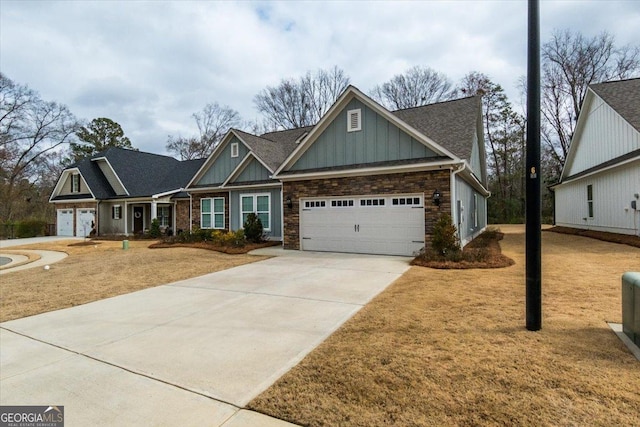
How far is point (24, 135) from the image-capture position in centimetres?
3200

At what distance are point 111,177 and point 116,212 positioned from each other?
268cm

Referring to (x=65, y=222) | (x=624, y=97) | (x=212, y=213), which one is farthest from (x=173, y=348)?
(x=65, y=222)

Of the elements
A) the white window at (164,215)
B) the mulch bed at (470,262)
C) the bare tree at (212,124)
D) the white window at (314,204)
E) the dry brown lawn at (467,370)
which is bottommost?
the dry brown lawn at (467,370)

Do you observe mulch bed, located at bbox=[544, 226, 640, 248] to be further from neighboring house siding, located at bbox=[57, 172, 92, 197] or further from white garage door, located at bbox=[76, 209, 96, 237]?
neighboring house siding, located at bbox=[57, 172, 92, 197]

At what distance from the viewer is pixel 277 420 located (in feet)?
8.20

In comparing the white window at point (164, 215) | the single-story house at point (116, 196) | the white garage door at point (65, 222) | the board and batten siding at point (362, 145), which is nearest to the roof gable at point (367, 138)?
the board and batten siding at point (362, 145)

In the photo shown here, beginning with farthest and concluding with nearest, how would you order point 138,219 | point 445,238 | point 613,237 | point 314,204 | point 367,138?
point 138,219 < point 613,237 < point 314,204 < point 367,138 < point 445,238

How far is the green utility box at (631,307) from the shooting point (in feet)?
11.3

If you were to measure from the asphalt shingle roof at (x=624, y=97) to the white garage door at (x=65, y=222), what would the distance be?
1292 inches

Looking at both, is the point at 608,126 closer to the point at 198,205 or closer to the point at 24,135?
the point at 198,205

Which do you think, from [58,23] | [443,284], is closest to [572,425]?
[443,284]

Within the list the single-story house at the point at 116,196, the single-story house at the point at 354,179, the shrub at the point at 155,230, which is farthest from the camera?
the single-story house at the point at 116,196

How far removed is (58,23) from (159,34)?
2616 mm

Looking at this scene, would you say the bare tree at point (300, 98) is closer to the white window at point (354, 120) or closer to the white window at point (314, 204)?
the white window at point (354, 120)
